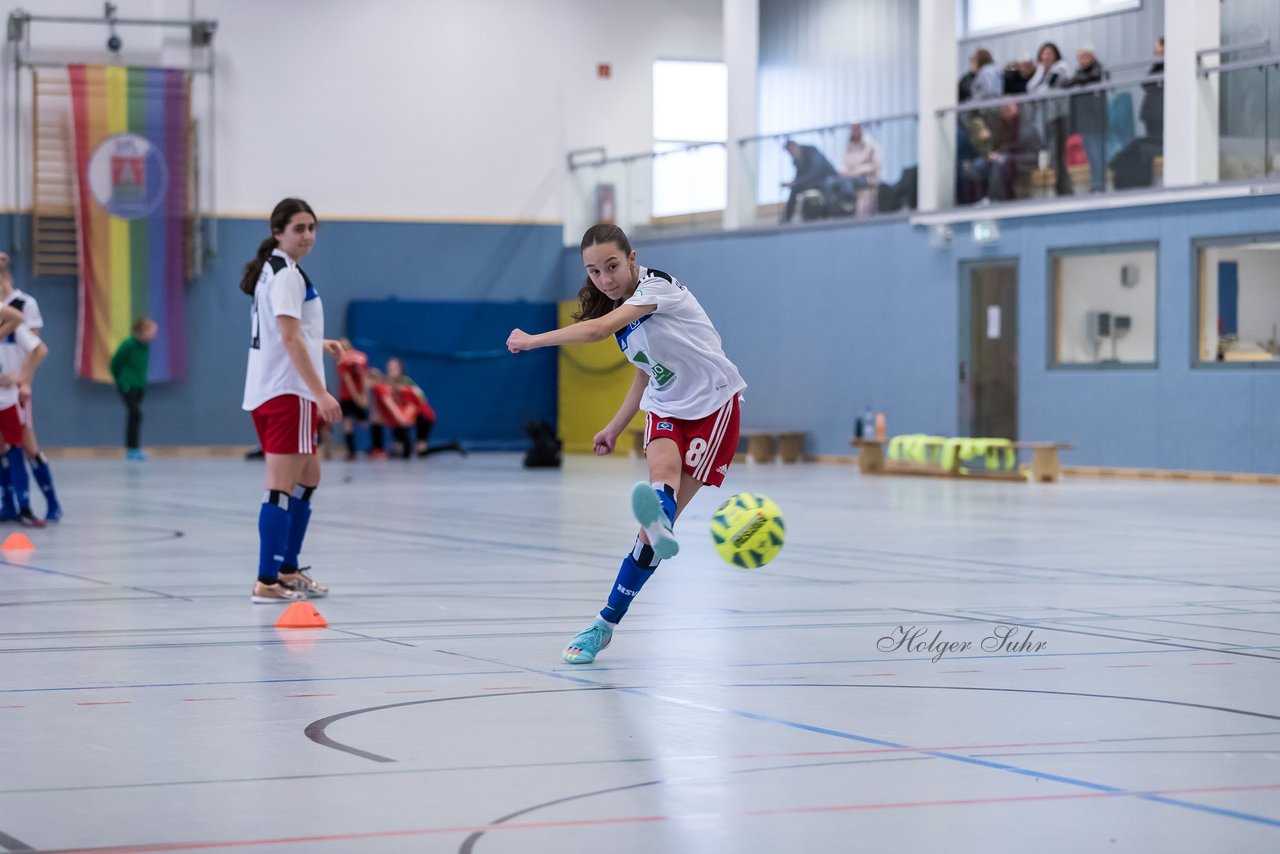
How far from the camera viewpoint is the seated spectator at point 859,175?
2616 cm

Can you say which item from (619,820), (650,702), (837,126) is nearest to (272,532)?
(650,702)

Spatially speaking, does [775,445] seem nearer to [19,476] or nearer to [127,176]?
[127,176]

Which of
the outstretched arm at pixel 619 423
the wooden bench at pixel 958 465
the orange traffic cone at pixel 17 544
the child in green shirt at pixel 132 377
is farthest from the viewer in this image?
the child in green shirt at pixel 132 377

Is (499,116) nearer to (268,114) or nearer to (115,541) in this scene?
(268,114)

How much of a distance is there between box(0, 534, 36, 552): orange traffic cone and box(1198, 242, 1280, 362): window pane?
48.4 feet

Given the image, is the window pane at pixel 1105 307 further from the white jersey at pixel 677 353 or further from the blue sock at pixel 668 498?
the blue sock at pixel 668 498

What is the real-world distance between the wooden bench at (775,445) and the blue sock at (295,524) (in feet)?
61.1

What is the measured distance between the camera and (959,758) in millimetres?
4988

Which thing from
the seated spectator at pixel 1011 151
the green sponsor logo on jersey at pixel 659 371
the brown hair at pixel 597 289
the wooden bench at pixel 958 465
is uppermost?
the seated spectator at pixel 1011 151

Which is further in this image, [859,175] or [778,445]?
[778,445]

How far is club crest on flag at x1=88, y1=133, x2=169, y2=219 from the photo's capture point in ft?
97.1

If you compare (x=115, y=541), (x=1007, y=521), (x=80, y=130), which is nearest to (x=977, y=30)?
(x=80, y=130)

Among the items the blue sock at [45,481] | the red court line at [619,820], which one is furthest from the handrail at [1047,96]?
the red court line at [619,820]

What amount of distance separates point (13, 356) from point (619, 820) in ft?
34.1
